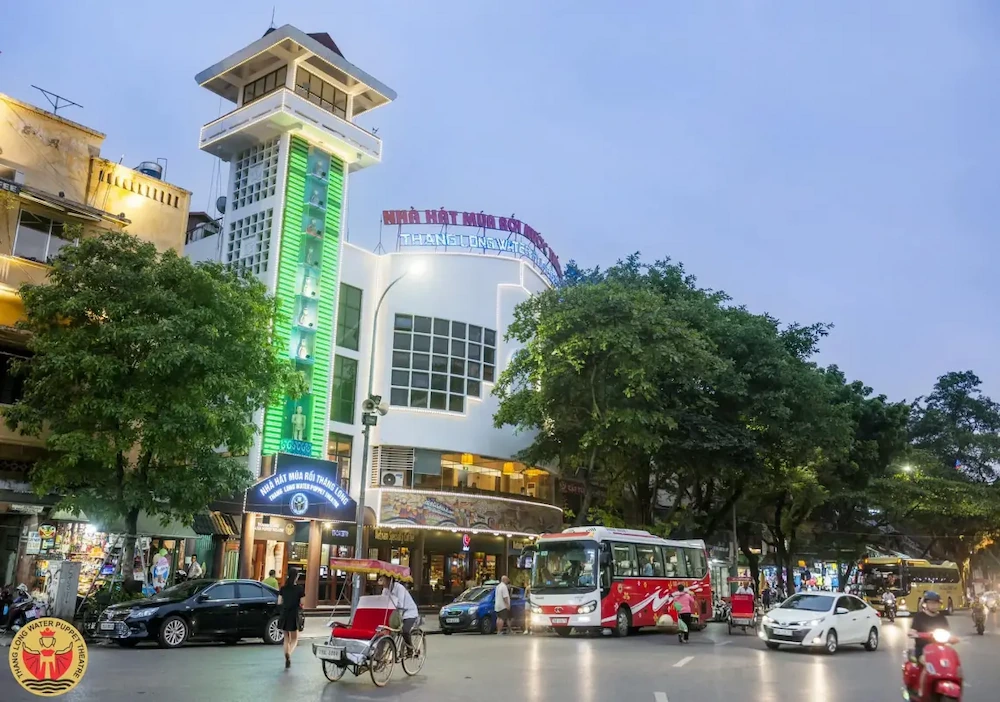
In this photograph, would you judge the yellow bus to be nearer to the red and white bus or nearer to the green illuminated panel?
the red and white bus

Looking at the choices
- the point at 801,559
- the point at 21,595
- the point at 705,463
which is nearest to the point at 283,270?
the point at 21,595

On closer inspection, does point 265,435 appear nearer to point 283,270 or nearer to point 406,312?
point 283,270

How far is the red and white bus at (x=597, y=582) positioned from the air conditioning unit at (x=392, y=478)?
10.7 meters

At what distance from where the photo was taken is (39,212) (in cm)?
2498

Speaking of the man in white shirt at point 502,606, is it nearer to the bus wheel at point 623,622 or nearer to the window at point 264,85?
the bus wheel at point 623,622

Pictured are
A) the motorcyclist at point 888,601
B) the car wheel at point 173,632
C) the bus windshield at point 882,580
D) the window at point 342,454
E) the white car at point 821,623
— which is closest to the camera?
the car wheel at point 173,632

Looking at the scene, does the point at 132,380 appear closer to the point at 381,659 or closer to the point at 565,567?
the point at 381,659

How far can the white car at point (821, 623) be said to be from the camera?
19688mm

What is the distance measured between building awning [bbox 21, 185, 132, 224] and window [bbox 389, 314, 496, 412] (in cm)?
1324

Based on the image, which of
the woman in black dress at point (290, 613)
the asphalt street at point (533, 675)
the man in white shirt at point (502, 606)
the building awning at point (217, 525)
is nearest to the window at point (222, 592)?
the asphalt street at point (533, 675)

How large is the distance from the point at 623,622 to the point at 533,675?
11398mm

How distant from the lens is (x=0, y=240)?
24188mm

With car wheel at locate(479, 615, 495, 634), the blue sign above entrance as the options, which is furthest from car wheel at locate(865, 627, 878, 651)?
the blue sign above entrance

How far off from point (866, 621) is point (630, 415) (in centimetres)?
1084
